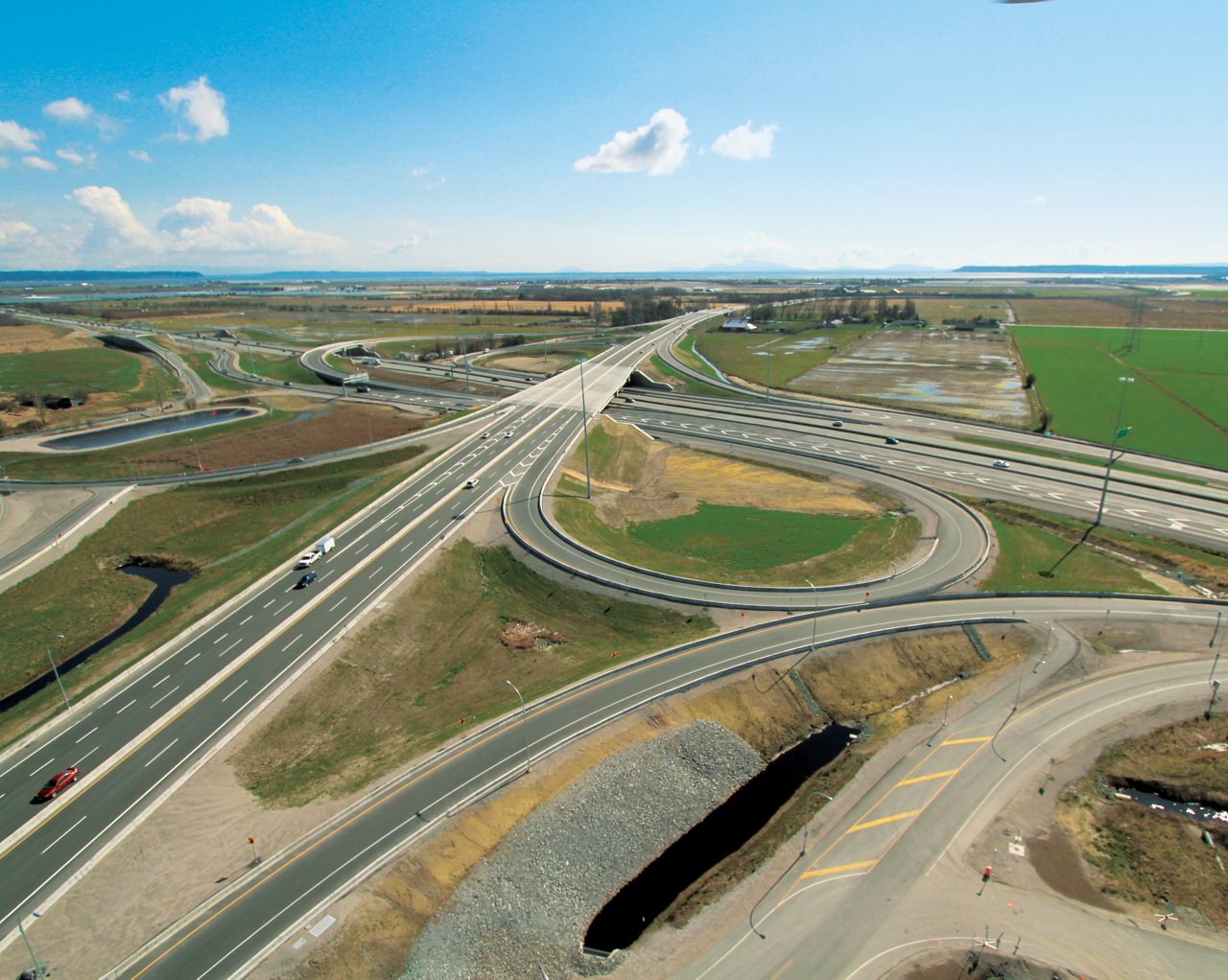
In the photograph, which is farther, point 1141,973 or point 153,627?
point 153,627

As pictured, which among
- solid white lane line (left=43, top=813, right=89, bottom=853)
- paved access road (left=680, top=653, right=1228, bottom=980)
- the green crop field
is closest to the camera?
paved access road (left=680, top=653, right=1228, bottom=980)

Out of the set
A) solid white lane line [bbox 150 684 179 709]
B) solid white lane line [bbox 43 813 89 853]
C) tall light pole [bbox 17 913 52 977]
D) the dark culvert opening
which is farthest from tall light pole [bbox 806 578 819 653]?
solid white lane line [bbox 43 813 89 853]

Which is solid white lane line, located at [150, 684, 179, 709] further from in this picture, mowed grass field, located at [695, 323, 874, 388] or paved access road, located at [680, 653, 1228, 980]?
mowed grass field, located at [695, 323, 874, 388]

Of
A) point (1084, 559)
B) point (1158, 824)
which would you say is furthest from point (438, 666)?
point (1084, 559)

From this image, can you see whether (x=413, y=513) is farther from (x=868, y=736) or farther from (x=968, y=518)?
(x=968, y=518)

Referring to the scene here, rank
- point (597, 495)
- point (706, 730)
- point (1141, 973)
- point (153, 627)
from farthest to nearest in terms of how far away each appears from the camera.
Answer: point (597, 495)
point (153, 627)
point (706, 730)
point (1141, 973)

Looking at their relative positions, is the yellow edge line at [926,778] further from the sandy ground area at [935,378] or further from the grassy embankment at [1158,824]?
the sandy ground area at [935,378]

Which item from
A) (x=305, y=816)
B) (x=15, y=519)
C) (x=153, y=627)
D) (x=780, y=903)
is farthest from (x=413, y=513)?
(x=780, y=903)

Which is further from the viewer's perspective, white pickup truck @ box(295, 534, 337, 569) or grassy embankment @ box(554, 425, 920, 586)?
grassy embankment @ box(554, 425, 920, 586)
